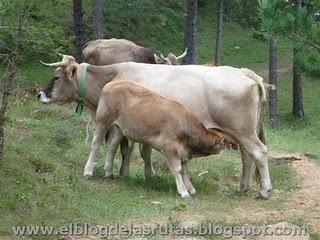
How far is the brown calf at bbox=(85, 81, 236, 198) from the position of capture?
1054 cm

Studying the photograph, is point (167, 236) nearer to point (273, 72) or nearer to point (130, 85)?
point (130, 85)

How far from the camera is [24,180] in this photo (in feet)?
31.9

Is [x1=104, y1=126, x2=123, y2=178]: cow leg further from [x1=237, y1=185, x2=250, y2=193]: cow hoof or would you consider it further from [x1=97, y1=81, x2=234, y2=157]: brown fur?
[x1=237, y1=185, x2=250, y2=193]: cow hoof

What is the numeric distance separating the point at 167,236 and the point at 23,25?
370cm

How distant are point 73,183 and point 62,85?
2.40 meters

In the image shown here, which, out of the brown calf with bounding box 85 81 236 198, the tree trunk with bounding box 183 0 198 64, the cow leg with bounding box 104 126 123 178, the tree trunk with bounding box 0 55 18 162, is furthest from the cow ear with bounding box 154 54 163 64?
the tree trunk with bounding box 183 0 198 64

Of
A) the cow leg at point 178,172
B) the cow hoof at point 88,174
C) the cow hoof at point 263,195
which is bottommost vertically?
the cow hoof at point 263,195

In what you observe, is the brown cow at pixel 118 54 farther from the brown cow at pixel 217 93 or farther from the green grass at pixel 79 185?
the brown cow at pixel 217 93

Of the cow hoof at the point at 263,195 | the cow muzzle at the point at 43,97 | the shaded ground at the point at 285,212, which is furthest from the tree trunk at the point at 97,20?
the cow hoof at the point at 263,195

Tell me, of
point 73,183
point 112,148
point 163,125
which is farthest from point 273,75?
point 73,183

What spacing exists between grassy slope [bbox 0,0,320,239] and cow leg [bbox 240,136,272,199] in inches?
11.0

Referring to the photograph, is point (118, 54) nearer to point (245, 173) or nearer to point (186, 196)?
point (245, 173)

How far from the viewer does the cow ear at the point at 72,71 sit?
12.0m

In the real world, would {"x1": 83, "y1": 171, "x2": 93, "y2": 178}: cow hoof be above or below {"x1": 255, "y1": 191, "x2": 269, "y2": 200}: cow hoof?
above
